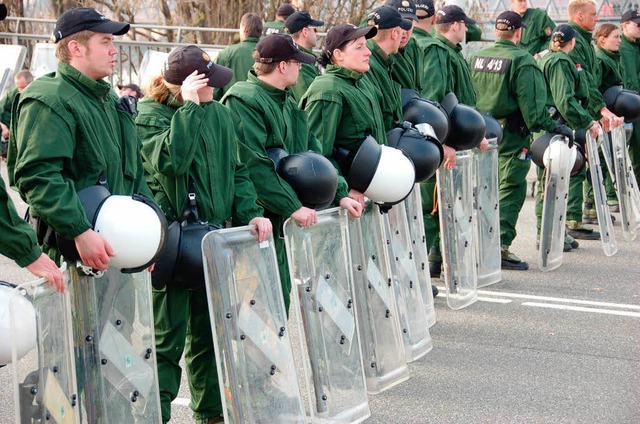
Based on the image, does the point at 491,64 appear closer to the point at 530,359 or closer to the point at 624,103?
the point at 624,103

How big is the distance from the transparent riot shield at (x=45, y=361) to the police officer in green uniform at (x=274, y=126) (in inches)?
59.1

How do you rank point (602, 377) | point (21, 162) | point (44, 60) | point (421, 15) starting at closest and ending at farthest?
point (21, 162) < point (602, 377) < point (421, 15) < point (44, 60)

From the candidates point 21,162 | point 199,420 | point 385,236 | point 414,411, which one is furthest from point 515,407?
point 21,162

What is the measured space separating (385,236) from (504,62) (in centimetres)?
375

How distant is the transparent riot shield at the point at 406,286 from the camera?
6.60 metres

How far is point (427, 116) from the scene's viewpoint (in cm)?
746

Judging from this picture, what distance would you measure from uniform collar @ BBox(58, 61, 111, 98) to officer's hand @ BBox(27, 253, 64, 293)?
0.75 meters

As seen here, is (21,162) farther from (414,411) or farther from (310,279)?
(414,411)

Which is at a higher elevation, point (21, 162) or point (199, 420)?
point (21, 162)

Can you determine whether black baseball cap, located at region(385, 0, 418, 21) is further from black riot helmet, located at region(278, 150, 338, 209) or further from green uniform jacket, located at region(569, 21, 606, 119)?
black riot helmet, located at region(278, 150, 338, 209)

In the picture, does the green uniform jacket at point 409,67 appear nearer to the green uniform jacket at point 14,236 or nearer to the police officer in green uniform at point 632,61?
the green uniform jacket at point 14,236

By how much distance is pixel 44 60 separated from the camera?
1514 cm

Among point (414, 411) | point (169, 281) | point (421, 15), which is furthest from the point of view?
point (421, 15)

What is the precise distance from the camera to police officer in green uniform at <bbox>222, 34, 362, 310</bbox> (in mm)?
5465
